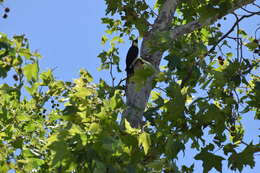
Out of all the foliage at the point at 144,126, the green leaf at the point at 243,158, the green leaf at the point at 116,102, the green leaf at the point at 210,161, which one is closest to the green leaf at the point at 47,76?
the foliage at the point at 144,126

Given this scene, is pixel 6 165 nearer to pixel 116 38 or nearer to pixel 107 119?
pixel 107 119

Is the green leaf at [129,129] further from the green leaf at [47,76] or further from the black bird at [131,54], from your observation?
the black bird at [131,54]

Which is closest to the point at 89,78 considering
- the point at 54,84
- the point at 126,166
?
the point at 54,84

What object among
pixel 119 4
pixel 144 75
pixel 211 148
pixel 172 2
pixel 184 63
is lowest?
pixel 211 148

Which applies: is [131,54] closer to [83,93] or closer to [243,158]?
[83,93]

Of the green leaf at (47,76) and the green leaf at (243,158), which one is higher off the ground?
the green leaf at (47,76)

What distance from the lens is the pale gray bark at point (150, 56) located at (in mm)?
5535

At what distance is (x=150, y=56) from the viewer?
6227 millimetres

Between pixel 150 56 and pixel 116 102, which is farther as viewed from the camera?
pixel 150 56

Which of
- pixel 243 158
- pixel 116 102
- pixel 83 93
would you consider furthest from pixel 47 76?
pixel 243 158

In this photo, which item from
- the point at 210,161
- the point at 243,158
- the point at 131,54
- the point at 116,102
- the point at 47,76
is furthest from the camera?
the point at 131,54

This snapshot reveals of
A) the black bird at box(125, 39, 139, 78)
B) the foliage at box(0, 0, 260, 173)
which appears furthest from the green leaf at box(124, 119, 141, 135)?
the black bird at box(125, 39, 139, 78)

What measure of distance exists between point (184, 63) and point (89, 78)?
47.6 inches

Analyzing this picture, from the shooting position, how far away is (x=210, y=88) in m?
4.64
